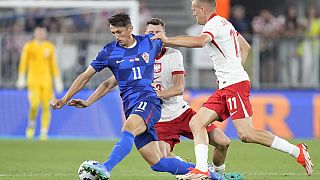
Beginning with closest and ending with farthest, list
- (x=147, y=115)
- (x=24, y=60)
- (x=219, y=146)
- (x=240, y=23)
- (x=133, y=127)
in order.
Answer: (x=133, y=127) → (x=147, y=115) → (x=219, y=146) → (x=24, y=60) → (x=240, y=23)

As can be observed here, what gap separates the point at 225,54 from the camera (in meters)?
10.4

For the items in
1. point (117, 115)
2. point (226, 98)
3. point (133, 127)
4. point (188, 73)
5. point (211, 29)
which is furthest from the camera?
point (188, 73)

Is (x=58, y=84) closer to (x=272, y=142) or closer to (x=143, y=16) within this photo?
(x=143, y=16)

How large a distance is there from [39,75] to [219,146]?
1162 centimetres

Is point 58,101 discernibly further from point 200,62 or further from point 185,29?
point 185,29

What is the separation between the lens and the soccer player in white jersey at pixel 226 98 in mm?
10109

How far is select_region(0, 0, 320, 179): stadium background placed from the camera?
21.5 m

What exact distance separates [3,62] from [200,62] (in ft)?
15.8

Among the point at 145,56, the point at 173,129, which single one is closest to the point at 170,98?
the point at 173,129

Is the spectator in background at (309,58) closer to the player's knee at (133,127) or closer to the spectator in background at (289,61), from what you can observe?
the spectator in background at (289,61)

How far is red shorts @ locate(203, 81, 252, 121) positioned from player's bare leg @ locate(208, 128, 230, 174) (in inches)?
19.7

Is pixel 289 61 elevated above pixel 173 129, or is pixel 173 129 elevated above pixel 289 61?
pixel 173 129

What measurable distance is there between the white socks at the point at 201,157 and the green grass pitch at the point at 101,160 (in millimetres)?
1340

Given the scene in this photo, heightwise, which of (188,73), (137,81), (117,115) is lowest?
(117,115)
